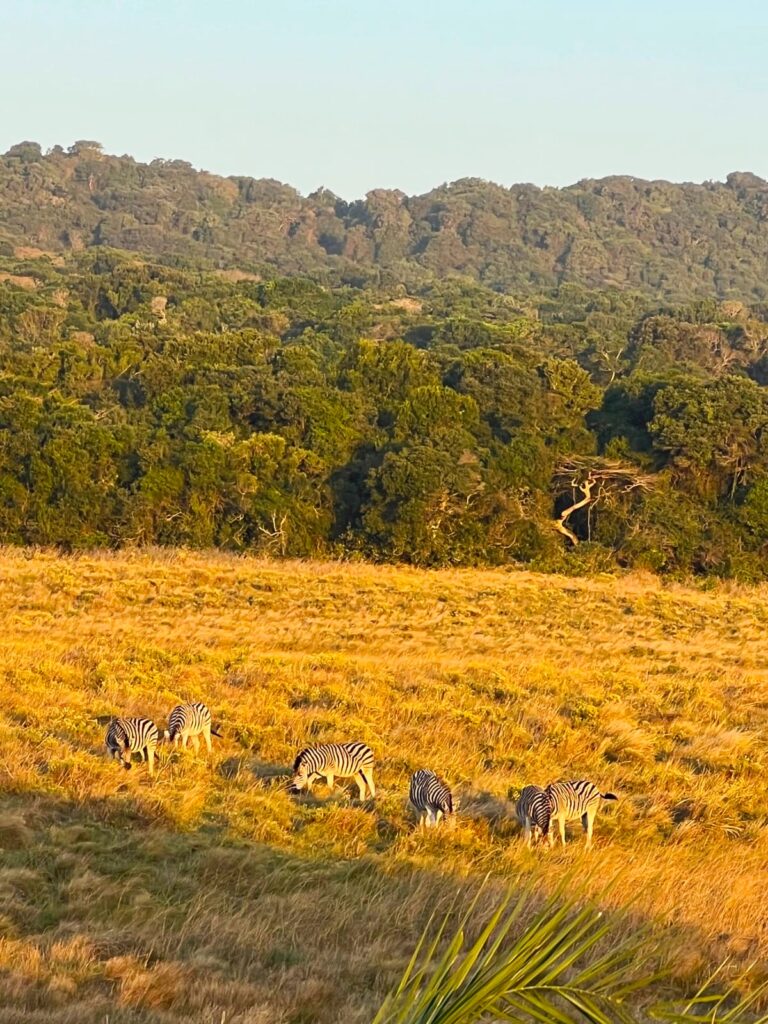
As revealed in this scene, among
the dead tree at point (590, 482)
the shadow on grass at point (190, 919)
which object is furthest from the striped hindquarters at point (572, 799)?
the dead tree at point (590, 482)

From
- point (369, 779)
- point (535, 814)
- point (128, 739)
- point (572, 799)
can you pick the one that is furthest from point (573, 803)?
point (128, 739)

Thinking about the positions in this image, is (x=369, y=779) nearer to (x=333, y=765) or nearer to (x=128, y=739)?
(x=333, y=765)

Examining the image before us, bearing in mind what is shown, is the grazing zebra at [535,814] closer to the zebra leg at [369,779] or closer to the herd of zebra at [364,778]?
the herd of zebra at [364,778]

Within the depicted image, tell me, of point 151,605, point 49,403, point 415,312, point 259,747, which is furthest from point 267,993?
point 415,312

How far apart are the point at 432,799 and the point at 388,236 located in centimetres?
17600

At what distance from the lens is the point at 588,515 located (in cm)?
3475

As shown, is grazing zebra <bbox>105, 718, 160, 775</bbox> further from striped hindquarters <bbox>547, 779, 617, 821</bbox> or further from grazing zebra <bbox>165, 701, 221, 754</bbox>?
striped hindquarters <bbox>547, 779, 617, 821</bbox>

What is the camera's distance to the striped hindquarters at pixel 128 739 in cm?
1023

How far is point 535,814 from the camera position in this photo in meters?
8.78

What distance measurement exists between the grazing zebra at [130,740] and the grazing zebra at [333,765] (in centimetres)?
150

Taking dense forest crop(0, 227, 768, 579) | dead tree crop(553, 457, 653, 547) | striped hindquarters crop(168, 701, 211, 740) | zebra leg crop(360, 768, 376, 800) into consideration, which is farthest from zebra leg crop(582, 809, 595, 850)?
dead tree crop(553, 457, 653, 547)

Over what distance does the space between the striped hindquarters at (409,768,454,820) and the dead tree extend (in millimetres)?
25524

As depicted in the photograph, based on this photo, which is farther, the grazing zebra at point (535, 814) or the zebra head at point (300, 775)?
the zebra head at point (300, 775)

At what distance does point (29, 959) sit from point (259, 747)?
20.7ft
